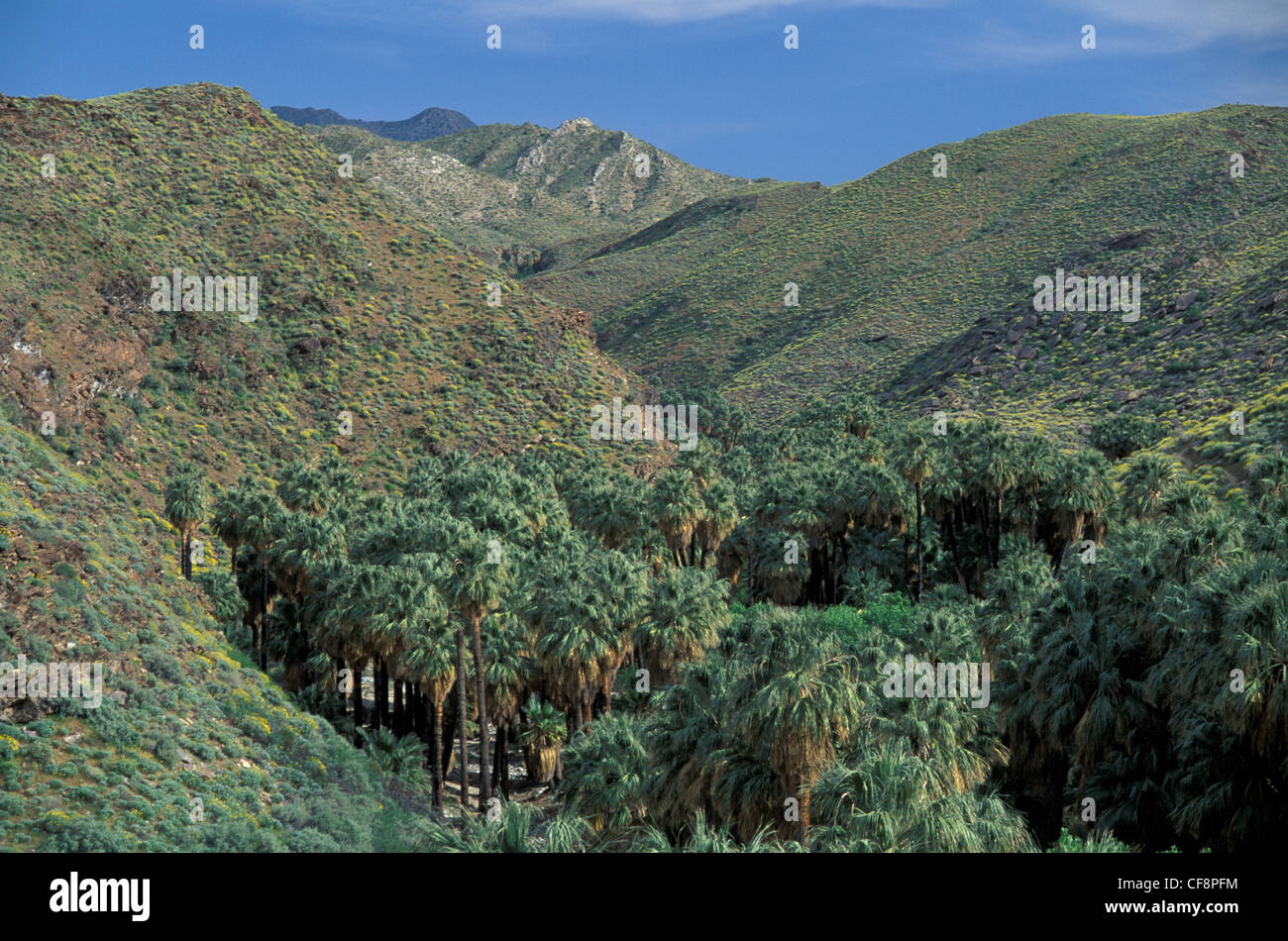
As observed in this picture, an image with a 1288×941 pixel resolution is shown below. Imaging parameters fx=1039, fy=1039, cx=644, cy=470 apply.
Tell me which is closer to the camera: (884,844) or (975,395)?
(884,844)

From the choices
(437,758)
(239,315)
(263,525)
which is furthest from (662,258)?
(437,758)

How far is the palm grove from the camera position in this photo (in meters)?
21.4

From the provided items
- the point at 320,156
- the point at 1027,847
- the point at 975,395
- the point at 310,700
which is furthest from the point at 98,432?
the point at 975,395

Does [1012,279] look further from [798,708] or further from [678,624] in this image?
[798,708]

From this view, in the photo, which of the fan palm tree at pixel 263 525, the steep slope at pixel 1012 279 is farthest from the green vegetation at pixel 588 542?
the steep slope at pixel 1012 279

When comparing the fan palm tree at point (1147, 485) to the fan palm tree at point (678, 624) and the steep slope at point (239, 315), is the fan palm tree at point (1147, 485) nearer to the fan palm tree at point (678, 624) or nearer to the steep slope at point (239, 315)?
the fan palm tree at point (678, 624)

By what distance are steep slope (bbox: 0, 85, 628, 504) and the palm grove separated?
13.6 m

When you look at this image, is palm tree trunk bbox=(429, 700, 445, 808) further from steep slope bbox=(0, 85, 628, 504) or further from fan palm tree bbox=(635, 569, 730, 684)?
steep slope bbox=(0, 85, 628, 504)

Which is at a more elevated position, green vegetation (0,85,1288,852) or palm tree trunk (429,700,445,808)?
green vegetation (0,85,1288,852)

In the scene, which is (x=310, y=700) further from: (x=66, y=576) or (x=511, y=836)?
(x=511, y=836)

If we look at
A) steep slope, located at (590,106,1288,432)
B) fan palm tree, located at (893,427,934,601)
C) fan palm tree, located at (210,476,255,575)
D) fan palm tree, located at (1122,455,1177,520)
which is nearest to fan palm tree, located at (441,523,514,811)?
fan palm tree, located at (210,476,255,575)

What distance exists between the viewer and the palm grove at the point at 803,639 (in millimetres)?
21406

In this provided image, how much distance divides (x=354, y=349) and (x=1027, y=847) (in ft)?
238

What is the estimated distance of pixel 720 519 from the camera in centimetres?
5544
